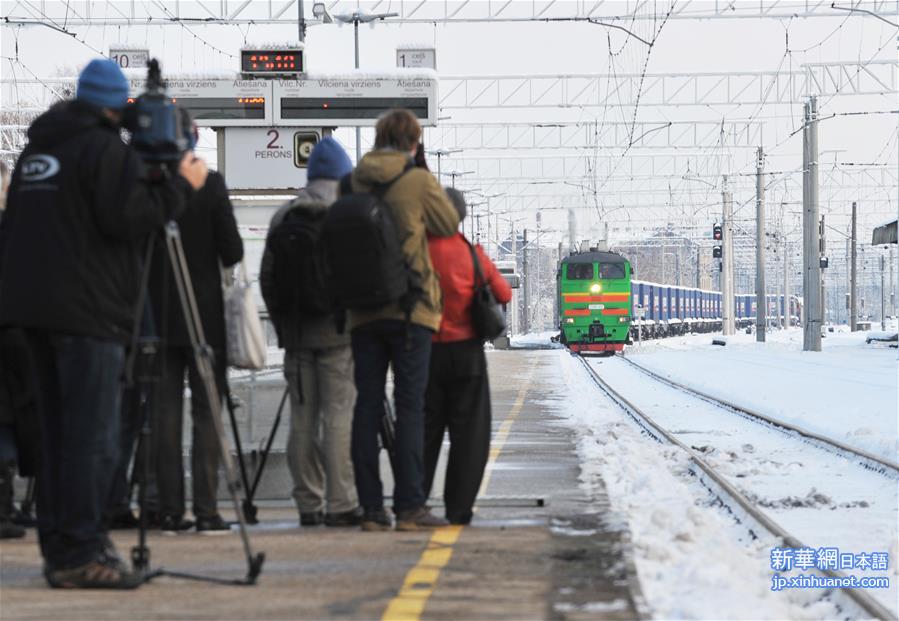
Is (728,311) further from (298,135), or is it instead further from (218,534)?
(218,534)

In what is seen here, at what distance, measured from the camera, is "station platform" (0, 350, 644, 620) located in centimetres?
543

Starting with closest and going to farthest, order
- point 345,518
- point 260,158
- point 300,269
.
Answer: point 300,269, point 345,518, point 260,158

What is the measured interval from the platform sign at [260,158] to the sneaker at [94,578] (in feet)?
37.1

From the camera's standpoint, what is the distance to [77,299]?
566 centimetres

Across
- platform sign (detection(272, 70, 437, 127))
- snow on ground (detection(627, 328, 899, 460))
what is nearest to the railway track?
snow on ground (detection(627, 328, 899, 460))

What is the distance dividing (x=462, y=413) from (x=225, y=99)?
32.1 feet

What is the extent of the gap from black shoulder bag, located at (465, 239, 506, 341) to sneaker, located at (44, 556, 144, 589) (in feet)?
8.44

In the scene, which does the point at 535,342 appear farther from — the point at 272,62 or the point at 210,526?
the point at 210,526

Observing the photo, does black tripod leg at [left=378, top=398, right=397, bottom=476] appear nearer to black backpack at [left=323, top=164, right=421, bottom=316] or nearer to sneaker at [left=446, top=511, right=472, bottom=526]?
sneaker at [left=446, top=511, right=472, bottom=526]

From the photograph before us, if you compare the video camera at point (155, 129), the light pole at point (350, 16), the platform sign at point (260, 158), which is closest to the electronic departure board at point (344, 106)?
the platform sign at point (260, 158)

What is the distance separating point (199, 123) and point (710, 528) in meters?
9.93

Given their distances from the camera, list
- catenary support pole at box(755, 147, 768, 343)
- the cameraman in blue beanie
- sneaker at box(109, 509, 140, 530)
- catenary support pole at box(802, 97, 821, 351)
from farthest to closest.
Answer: catenary support pole at box(755, 147, 768, 343)
catenary support pole at box(802, 97, 821, 351)
the cameraman in blue beanie
sneaker at box(109, 509, 140, 530)

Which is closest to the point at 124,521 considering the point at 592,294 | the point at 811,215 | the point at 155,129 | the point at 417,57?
the point at 155,129

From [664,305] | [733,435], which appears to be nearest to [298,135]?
[733,435]
